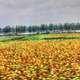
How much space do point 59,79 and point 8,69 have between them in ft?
5.34

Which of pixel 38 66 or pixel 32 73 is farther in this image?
pixel 38 66

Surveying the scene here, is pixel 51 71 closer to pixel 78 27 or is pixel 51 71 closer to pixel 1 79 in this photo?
pixel 1 79

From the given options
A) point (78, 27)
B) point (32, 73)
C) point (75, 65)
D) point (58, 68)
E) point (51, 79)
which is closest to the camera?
point (51, 79)

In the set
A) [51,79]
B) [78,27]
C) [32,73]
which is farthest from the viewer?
[78,27]

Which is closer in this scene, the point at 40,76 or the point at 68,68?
the point at 40,76

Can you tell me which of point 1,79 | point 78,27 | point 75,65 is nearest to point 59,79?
point 1,79

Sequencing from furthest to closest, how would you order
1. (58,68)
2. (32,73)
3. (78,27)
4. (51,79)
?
(78,27), (58,68), (32,73), (51,79)

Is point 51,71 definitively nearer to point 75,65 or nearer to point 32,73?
point 32,73

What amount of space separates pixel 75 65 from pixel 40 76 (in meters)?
2.40

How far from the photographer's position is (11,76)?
883cm

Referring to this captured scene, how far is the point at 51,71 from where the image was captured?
9.73 m

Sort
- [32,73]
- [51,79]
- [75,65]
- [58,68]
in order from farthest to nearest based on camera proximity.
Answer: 1. [75,65]
2. [58,68]
3. [32,73]
4. [51,79]

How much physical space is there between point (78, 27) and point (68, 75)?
152352mm

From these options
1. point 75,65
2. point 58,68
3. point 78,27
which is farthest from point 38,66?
point 78,27
